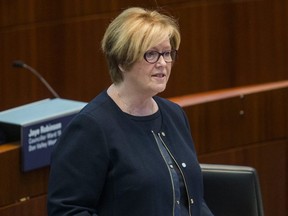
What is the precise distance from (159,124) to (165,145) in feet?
0.22

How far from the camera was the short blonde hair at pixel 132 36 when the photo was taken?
2268 millimetres

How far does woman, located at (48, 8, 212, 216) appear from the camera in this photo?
2240 millimetres

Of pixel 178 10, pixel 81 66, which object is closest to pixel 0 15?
pixel 81 66

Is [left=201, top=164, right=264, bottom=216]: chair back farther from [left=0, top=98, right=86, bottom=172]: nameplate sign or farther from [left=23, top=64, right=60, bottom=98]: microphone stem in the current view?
[left=23, top=64, right=60, bottom=98]: microphone stem

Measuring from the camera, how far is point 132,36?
2.27 metres

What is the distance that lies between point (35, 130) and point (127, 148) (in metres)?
1.33

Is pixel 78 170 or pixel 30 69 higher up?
pixel 30 69

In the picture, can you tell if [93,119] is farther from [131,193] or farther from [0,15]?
[0,15]

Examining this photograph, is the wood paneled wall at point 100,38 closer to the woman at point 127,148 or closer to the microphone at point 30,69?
the microphone at point 30,69

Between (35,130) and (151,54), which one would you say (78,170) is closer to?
(151,54)

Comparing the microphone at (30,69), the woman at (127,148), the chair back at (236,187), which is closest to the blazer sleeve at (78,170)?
the woman at (127,148)

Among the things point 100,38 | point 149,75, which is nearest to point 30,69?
point 100,38

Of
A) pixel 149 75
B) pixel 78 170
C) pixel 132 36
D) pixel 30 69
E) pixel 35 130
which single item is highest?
pixel 132 36

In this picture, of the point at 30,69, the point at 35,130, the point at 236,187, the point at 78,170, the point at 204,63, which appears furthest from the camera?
the point at 204,63
